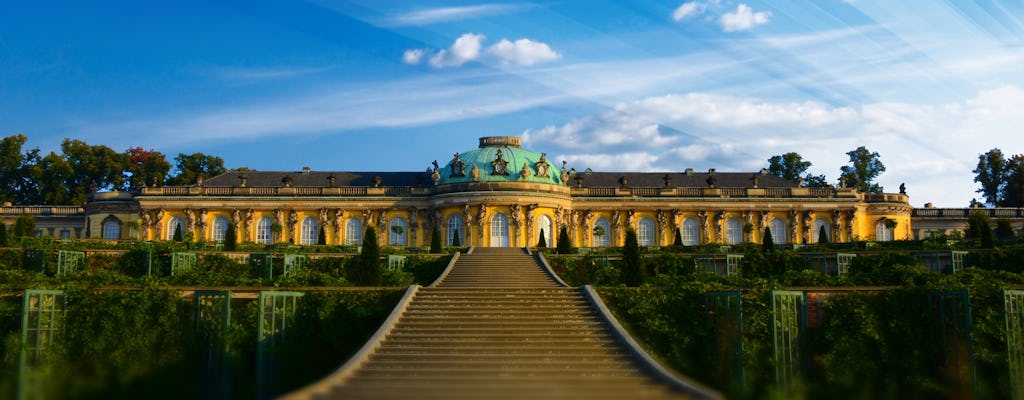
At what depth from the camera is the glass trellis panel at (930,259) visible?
37.8 metres

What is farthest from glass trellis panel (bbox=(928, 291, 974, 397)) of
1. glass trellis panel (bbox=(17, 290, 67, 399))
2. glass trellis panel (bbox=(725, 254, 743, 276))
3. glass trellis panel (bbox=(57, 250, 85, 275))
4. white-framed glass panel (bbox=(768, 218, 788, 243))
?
white-framed glass panel (bbox=(768, 218, 788, 243))

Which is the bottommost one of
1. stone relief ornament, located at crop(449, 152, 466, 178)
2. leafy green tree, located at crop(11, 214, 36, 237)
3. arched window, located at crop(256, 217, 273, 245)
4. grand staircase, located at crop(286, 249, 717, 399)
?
grand staircase, located at crop(286, 249, 717, 399)

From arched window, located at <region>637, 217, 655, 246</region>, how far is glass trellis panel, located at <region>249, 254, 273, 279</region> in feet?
111

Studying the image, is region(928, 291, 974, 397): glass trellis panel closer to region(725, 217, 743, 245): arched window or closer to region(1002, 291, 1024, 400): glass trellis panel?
region(1002, 291, 1024, 400): glass trellis panel

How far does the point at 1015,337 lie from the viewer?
2420 centimetres

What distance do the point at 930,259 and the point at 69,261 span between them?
104ft

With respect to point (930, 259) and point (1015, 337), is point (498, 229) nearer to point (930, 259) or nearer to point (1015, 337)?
point (930, 259)

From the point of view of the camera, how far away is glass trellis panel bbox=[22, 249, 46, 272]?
1419 inches

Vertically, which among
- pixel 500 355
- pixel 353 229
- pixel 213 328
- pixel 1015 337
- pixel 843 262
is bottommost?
pixel 500 355

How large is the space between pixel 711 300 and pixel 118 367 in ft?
47.5

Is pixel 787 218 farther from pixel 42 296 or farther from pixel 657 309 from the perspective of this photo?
pixel 42 296

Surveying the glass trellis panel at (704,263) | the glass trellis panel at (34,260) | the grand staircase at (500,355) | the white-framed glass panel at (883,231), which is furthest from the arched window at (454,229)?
the grand staircase at (500,355)

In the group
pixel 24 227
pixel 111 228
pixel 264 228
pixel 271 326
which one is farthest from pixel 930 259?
pixel 111 228

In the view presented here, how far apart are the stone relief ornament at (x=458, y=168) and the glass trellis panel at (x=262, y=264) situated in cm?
2695
